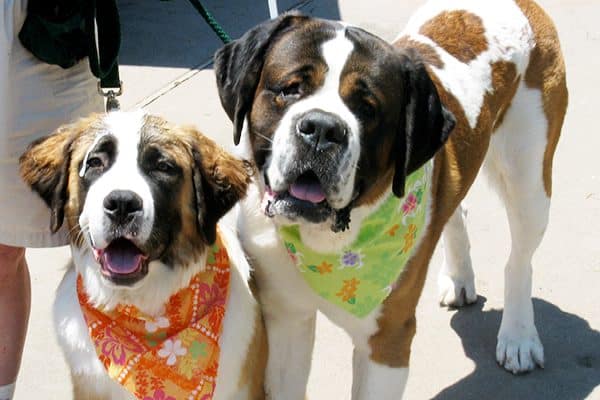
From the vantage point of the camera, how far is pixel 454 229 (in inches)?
199

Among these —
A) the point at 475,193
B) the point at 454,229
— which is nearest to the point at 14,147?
the point at 454,229

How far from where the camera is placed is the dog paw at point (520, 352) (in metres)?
4.71

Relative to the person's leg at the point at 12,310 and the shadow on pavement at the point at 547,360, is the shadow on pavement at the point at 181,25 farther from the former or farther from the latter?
the person's leg at the point at 12,310

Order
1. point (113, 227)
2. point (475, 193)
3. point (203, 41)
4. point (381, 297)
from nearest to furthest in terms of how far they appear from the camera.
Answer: point (113, 227) < point (381, 297) < point (475, 193) < point (203, 41)

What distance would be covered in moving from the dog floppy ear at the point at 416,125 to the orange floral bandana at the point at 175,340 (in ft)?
2.64

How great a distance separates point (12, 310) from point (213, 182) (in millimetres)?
1219

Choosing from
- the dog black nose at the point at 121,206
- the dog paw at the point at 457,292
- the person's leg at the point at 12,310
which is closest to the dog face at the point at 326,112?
the dog black nose at the point at 121,206

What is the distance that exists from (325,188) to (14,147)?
4.31 feet

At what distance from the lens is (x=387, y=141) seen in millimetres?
3443

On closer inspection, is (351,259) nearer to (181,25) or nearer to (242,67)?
(242,67)

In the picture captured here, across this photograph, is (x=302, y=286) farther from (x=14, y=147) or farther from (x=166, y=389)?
(x=14, y=147)

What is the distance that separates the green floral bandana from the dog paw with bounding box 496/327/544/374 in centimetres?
123

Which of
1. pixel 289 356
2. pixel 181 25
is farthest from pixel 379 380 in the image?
pixel 181 25

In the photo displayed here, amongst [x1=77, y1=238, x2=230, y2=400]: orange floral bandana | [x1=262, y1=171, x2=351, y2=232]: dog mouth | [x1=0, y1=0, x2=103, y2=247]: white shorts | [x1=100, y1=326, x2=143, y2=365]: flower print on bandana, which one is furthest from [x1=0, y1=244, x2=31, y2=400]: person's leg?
[x1=262, y1=171, x2=351, y2=232]: dog mouth
